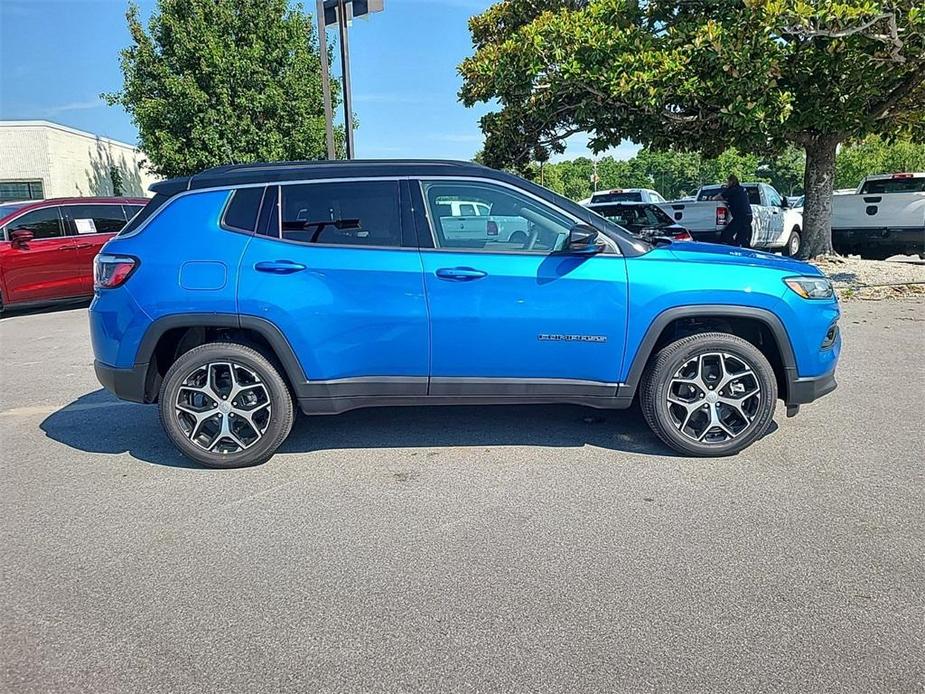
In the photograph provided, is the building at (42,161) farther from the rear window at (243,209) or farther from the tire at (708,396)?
the tire at (708,396)

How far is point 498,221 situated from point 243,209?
158 cm

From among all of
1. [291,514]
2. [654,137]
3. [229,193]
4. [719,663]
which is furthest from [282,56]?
[719,663]

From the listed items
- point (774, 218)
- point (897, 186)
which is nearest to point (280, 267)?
point (774, 218)

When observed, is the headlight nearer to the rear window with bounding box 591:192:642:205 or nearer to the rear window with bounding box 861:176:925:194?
the rear window with bounding box 861:176:925:194

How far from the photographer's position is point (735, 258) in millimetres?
4348

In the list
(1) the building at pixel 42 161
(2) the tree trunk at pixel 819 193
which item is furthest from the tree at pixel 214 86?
(2) the tree trunk at pixel 819 193

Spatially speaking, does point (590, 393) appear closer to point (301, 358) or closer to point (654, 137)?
point (301, 358)

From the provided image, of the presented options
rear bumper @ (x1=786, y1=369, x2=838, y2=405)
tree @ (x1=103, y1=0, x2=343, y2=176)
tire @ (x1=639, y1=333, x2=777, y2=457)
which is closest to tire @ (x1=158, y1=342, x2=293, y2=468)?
tire @ (x1=639, y1=333, x2=777, y2=457)

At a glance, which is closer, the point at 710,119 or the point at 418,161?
the point at 418,161

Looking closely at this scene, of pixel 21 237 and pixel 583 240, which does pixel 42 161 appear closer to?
pixel 21 237

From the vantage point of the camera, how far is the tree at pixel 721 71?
910 centimetres

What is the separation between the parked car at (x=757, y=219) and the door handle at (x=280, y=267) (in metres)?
11.6

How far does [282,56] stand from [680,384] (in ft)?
75.5

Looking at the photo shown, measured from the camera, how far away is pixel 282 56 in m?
23.5
